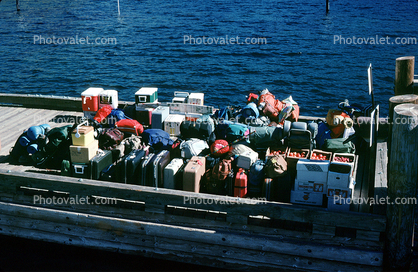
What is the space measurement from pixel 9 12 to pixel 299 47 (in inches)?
1648

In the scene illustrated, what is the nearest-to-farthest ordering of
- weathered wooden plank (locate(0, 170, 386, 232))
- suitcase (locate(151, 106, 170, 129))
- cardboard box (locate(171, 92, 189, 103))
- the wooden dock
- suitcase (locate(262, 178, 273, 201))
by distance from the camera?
weathered wooden plank (locate(0, 170, 386, 232)), the wooden dock, suitcase (locate(262, 178, 273, 201)), suitcase (locate(151, 106, 170, 129)), cardboard box (locate(171, 92, 189, 103))

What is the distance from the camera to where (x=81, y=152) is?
9.34m

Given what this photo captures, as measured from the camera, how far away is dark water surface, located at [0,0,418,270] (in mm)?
25547

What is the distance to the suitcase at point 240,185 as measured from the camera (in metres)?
8.61

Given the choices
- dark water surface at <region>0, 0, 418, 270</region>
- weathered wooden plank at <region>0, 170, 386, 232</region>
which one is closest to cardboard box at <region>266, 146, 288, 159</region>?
weathered wooden plank at <region>0, 170, 386, 232</region>

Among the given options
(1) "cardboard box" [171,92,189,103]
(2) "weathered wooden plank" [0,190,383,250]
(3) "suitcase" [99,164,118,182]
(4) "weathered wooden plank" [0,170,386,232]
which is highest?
(1) "cardboard box" [171,92,189,103]

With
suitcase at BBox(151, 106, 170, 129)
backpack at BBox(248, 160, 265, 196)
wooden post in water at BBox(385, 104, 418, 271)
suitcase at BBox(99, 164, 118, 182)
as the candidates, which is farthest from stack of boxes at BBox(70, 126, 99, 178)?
wooden post in water at BBox(385, 104, 418, 271)

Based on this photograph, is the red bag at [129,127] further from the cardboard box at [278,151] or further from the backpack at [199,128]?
the cardboard box at [278,151]

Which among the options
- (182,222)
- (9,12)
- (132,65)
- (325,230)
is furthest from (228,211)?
(9,12)

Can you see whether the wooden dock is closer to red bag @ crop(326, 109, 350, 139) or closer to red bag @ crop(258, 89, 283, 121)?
red bag @ crop(326, 109, 350, 139)

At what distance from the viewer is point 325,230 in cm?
773

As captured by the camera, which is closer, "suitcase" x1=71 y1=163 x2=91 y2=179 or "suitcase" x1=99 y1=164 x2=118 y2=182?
"suitcase" x1=99 y1=164 x2=118 y2=182

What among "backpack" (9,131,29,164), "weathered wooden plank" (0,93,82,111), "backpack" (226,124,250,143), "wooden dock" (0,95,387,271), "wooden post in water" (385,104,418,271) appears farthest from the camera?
"weathered wooden plank" (0,93,82,111)

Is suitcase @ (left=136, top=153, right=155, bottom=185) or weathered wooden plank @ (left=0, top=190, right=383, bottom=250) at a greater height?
suitcase @ (left=136, top=153, right=155, bottom=185)
